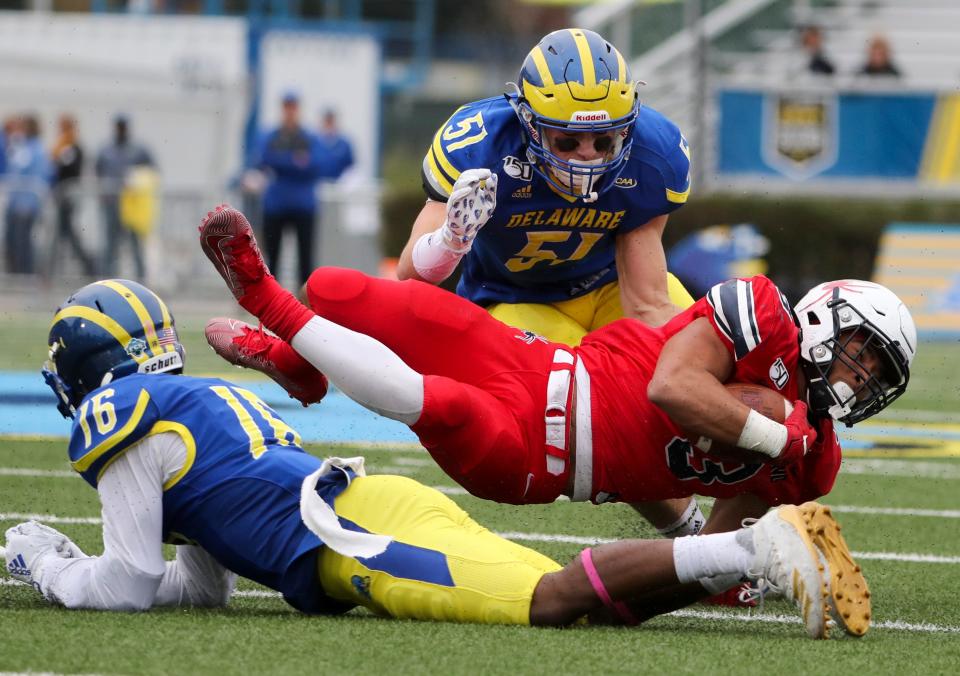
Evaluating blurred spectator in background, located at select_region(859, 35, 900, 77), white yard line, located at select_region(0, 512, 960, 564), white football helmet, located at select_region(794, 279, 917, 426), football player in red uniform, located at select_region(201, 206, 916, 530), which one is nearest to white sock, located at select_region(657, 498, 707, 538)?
white yard line, located at select_region(0, 512, 960, 564)

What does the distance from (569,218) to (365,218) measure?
10072 millimetres

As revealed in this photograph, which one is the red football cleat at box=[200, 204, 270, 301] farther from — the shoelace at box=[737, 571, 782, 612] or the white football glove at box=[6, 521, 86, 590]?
the shoelace at box=[737, 571, 782, 612]

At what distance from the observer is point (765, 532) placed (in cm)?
355

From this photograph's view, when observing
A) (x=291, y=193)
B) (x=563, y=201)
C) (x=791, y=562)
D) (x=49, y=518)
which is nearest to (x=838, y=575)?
(x=791, y=562)

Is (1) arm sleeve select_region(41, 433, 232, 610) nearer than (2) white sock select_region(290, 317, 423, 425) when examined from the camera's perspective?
Yes

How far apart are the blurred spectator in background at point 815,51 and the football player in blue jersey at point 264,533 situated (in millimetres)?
13444

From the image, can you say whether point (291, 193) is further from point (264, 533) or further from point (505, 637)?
point (505, 637)

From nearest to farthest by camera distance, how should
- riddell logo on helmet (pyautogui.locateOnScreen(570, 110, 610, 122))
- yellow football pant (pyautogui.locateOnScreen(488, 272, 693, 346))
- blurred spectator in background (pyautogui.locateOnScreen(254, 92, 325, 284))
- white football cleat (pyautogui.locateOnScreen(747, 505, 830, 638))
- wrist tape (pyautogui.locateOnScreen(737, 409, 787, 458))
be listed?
white football cleat (pyautogui.locateOnScreen(747, 505, 830, 638)) → wrist tape (pyautogui.locateOnScreen(737, 409, 787, 458)) → riddell logo on helmet (pyautogui.locateOnScreen(570, 110, 610, 122)) → yellow football pant (pyautogui.locateOnScreen(488, 272, 693, 346)) → blurred spectator in background (pyautogui.locateOnScreen(254, 92, 325, 284))

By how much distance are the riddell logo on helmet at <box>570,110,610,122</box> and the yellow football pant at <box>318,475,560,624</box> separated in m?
1.38

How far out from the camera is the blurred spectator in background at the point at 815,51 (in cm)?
1642

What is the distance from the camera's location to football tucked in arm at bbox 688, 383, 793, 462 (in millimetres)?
3924

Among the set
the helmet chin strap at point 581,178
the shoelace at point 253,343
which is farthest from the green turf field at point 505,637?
the helmet chin strap at point 581,178

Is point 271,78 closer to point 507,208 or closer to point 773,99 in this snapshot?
point 773,99

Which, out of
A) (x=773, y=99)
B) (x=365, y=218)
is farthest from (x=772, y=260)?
(x=365, y=218)
